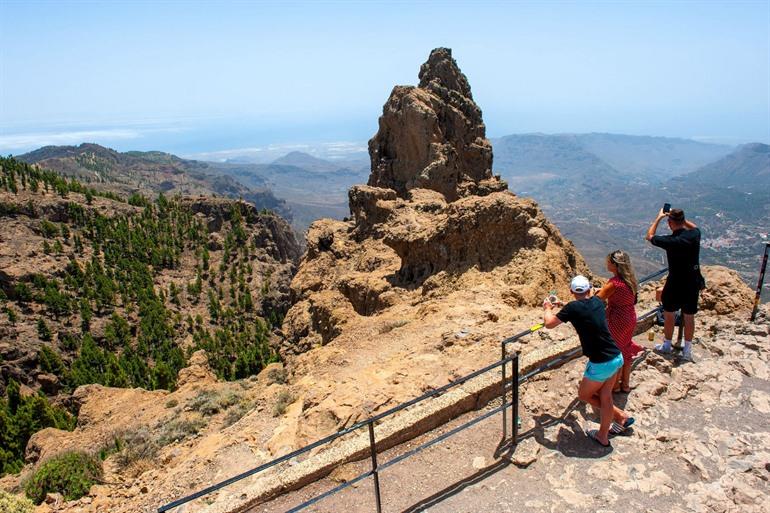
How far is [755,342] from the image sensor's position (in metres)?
8.51

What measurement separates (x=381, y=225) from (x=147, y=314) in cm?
3428

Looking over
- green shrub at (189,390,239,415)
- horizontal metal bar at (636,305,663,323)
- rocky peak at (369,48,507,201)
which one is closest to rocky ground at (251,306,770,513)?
horizontal metal bar at (636,305,663,323)

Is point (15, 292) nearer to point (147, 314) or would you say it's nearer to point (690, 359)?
point (147, 314)

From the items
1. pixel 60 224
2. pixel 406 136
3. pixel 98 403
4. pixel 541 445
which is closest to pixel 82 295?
pixel 60 224

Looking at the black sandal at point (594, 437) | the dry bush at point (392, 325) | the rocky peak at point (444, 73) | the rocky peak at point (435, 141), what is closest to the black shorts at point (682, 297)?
the black sandal at point (594, 437)

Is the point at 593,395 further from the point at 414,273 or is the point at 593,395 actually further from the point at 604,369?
the point at 414,273

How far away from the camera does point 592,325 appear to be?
5770mm

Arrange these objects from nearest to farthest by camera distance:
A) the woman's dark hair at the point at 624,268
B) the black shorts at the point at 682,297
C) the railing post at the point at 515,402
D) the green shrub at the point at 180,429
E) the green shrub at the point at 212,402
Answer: the railing post at the point at 515,402, the woman's dark hair at the point at 624,268, the black shorts at the point at 682,297, the green shrub at the point at 180,429, the green shrub at the point at 212,402

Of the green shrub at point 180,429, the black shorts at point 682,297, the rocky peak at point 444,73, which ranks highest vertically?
the rocky peak at point 444,73

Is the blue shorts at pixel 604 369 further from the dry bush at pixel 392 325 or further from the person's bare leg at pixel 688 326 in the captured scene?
the dry bush at pixel 392 325

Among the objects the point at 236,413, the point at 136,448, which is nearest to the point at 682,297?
the point at 236,413

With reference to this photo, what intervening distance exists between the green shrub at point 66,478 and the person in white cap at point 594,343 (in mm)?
10094

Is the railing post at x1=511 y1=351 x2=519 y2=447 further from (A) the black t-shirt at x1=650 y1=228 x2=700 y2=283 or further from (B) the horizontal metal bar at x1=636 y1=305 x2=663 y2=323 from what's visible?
(B) the horizontal metal bar at x1=636 y1=305 x2=663 y2=323

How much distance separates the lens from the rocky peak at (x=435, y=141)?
26.3 meters
